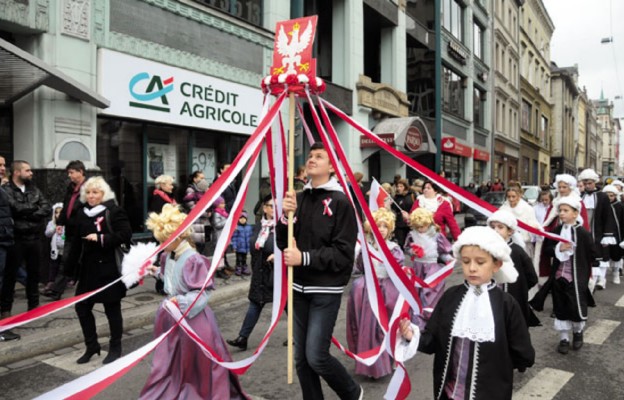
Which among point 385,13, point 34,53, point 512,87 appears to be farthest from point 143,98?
point 512,87

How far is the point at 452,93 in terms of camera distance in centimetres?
2653

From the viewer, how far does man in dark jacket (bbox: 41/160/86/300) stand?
5125 mm

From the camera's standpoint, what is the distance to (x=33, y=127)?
7.97 m

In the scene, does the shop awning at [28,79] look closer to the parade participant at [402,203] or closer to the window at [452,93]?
the parade participant at [402,203]

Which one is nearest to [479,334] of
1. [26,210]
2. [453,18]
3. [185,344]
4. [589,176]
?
[185,344]

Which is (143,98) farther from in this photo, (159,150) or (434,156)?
(434,156)

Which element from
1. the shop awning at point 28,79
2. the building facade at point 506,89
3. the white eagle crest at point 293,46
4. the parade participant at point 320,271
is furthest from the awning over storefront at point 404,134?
the building facade at point 506,89

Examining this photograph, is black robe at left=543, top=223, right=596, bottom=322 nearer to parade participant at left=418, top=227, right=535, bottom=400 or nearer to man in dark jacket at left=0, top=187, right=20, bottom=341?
parade participant at left=418, top=227, right=535, bottom=400

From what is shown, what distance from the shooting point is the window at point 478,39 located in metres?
30.3

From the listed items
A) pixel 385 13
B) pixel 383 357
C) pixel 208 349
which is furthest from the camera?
pixel 385 13

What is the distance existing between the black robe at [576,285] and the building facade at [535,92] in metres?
37.7

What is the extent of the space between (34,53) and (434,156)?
18783mm

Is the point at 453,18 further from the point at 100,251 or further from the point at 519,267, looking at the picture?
the point at 100,251

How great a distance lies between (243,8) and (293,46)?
29.9 ft
